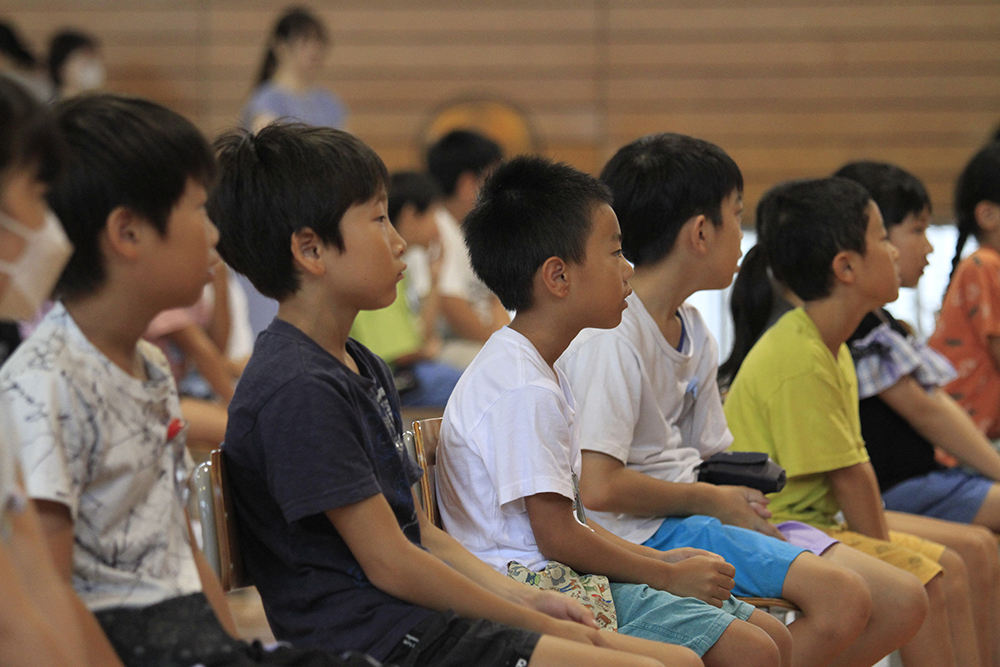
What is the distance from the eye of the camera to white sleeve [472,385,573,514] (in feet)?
4.49

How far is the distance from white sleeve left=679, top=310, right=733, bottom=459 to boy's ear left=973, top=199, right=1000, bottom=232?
1360 millimetres

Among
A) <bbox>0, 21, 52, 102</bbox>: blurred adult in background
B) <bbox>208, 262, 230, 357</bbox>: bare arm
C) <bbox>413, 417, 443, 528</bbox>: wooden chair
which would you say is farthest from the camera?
<bbox>0, 21, 52, 102</bbox>: blurred adult in background

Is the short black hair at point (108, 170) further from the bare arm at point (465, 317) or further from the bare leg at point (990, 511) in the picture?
the bare arm at point (465, 317)

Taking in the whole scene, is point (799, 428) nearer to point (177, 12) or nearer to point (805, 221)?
point (805, 221)

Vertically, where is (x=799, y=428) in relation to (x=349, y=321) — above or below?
below

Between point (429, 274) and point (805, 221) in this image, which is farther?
point (429, 274)

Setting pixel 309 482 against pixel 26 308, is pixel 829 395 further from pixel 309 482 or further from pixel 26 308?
pixel 26 308

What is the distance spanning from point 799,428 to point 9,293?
4.82 ft

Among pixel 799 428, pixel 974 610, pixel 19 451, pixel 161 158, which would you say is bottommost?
pixel 974 610

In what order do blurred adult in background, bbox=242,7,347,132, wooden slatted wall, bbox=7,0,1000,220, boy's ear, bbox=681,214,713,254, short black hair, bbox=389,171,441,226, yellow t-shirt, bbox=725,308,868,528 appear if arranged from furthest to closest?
wooden slatted wall, bbox=7,0,1000,220 → blurred adult in background, bbox=242,7,347,132 → short black hair, bbox=389,171,441,226 → yellow t-shirt, bbox=725,308,868,528 → boy's ear, bbox=681,214,713,254

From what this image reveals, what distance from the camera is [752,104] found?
582 centimetres

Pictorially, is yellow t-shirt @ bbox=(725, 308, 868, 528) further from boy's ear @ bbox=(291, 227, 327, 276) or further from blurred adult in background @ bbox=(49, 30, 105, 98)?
blurred adult in background @ bbox=(49, 30, 105, 98)

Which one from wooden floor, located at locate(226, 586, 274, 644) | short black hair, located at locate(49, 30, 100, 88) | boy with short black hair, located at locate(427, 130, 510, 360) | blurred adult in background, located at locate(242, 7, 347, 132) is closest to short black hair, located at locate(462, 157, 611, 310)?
wooden floor, located at locate(226, 586, 274, 644)

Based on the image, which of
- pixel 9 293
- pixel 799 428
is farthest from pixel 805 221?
pixel 9 293
